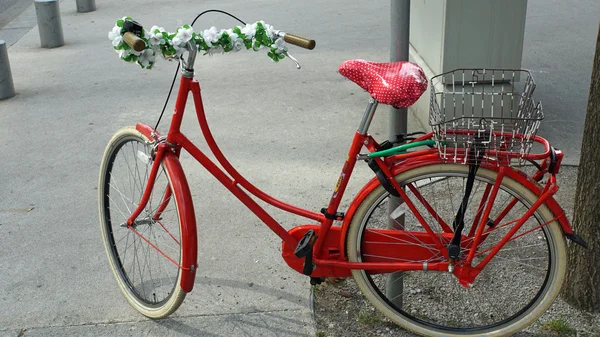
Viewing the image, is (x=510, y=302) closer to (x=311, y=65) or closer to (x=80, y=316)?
(x=80, y=316)

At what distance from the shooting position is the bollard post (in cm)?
301

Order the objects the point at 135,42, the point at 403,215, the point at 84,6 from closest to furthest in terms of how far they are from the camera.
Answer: the point at 135,42
the point at 403,215
the point at 84,6

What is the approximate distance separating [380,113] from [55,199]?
2.59m

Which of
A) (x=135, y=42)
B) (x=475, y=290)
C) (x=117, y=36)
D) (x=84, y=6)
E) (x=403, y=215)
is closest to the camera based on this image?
(x=135, y=42)

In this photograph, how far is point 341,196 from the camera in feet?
10.2

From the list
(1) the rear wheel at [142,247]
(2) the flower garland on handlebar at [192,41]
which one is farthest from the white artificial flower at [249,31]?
(1) the rear wheel at [142,247]

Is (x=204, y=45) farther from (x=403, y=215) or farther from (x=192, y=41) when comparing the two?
(x=403, y=215)

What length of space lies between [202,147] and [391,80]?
289 cm

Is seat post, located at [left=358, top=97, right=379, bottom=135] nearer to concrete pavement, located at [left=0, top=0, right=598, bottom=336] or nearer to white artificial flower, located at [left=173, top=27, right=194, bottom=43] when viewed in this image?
white artificial flower, located at [left=173, top=27, right=194, bottom=43]

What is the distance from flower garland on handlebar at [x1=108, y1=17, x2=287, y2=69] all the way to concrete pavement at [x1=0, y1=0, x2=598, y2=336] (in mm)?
1290

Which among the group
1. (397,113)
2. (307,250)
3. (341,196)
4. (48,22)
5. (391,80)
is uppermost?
(391,80)

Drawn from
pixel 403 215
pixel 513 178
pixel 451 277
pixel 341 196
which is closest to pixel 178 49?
pixel 341 196

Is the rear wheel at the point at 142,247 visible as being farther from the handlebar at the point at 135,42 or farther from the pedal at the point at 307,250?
the handlebar at the point at 135,42

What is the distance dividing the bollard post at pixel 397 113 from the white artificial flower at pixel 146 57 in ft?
3.18
